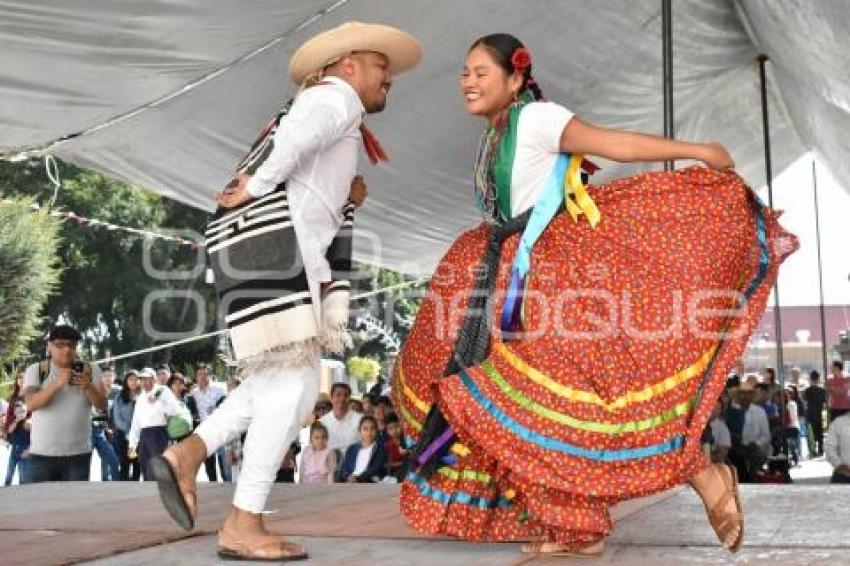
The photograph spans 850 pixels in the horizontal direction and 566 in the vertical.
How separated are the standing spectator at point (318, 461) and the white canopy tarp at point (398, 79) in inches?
75.3

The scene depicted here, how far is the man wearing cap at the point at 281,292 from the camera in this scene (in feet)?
9.52

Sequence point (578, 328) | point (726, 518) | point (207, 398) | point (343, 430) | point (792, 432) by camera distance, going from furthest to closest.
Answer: point (792, 432)
point (207, 398)
point (343, 430)
point (578, 328)
point (726, 518)

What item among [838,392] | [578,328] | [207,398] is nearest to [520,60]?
[578,328]

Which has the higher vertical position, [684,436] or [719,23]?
[719,23]

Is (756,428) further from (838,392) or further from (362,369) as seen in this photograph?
(362,369)

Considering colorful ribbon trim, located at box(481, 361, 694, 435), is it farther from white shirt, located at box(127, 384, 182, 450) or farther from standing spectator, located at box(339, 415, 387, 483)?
white shirt, located at box(127, 384, 182, 450)

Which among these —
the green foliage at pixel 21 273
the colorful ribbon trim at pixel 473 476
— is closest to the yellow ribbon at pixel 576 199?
the colorful ribbon trim at pixel 473 476

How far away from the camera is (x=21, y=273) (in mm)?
27750

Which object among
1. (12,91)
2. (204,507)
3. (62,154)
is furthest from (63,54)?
(204,507)

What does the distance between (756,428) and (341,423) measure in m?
3.71

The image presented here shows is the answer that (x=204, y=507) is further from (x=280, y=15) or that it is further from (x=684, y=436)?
(x=280, y=15)

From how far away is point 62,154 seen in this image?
6.90 m

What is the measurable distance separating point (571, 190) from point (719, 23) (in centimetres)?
597

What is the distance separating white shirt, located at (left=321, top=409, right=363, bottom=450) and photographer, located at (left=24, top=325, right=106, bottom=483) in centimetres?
225
